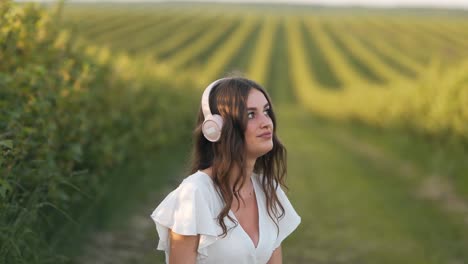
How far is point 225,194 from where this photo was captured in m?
2.99

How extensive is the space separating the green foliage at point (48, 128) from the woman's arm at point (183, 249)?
3.74ft

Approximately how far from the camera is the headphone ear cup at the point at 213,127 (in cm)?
293

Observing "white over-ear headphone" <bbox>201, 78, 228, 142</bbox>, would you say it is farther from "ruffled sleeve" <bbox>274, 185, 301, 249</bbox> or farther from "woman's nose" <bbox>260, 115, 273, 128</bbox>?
"ruffled sleeve" <bbox>274, 185, 301, 249</bbox>

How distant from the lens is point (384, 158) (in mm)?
21625

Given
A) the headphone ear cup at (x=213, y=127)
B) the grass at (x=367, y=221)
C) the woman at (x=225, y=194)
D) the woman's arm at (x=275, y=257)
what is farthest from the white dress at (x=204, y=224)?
the grass at (x=367, y=221)

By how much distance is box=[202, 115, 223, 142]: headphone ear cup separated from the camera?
9.60 ft

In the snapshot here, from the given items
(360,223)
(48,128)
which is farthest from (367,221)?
(48,128)

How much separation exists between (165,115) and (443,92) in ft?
18.2

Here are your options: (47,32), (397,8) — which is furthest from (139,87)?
(397,8)

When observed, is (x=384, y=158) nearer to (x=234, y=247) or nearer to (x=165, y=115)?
(x=165, y=115)

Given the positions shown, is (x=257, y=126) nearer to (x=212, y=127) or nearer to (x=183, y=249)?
(x=212, y=127)

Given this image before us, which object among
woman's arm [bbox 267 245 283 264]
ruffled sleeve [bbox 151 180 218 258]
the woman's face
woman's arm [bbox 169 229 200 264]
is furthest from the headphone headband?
woman's arm [bbox 267 245 283 264]

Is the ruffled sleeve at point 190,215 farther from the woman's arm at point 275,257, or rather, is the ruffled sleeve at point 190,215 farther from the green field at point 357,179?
the green field at point 357,179

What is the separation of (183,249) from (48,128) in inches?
109
